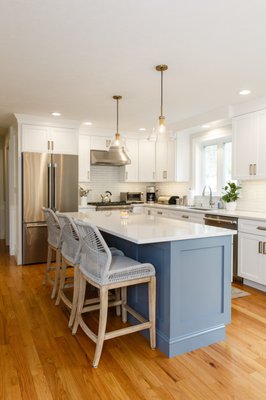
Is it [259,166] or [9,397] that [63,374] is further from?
[259,166]

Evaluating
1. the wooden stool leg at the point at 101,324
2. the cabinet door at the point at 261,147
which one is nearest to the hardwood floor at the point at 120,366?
the wooden stool leg at the point at 101,324

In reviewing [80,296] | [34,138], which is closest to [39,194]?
[34,138]

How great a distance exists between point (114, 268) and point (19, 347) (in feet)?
3.36

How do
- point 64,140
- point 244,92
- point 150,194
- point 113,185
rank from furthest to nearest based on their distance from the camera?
point 150,194, point 113,185, point 64,140, point 244,92

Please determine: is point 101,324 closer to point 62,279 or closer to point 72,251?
Answer: point 72,251

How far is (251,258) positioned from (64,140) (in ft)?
11.5

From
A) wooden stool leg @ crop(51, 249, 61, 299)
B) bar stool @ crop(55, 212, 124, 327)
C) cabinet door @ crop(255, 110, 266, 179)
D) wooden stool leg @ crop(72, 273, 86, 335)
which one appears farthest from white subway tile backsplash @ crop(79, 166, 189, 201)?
wooden stool leg @ crop(72, 273, 86, 335)

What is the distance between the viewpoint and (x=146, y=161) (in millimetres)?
6262

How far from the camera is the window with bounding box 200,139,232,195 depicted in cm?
504

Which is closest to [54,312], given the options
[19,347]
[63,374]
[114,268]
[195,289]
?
[19,347]

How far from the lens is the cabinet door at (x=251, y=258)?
3.49 m

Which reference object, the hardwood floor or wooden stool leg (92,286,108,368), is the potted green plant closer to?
the hardwood floor

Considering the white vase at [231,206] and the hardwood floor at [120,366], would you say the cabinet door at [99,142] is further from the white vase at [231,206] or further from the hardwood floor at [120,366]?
the hardwood floor at [120,366]

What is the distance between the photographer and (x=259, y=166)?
12.7ft
